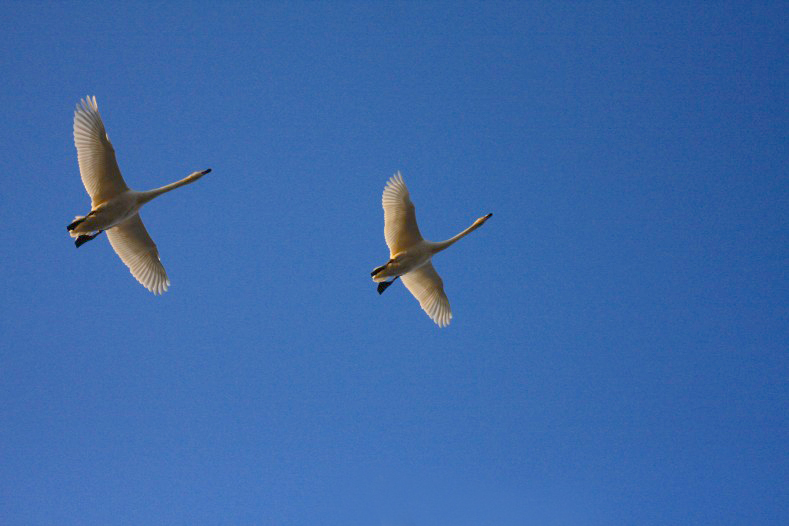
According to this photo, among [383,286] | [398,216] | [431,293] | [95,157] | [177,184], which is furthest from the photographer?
[431,293]

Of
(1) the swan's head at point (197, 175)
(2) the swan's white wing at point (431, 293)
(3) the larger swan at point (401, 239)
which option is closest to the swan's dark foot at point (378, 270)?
(3) the larger swan at point (401, 239)

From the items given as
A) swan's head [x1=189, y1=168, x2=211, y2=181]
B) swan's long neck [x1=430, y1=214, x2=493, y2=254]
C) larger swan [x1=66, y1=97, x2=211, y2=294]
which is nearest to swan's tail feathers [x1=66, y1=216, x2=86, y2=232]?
larger swan [x1=66, y1=97, x2=211, y2=294]

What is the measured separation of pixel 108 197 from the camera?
2459cm

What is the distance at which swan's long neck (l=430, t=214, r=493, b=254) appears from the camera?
2700cm

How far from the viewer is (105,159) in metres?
24.1

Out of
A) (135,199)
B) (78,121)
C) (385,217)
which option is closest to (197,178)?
(135,199)

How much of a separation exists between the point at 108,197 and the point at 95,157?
114cm

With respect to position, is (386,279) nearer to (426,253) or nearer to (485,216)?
(426,253)

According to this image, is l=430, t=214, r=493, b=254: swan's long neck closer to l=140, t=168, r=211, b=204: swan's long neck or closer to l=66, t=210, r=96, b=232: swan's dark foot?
l=140, t=168, r=211, b=204: swan's long neck

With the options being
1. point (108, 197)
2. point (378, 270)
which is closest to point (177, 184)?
point (108, 197)

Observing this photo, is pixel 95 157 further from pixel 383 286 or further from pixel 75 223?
pixel 383 286

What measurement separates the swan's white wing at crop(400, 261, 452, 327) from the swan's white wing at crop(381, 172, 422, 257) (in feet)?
5.72

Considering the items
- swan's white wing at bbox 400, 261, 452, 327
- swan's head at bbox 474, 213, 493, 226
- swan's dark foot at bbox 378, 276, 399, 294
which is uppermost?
swan's head at bbox 474, 213, 493, 226

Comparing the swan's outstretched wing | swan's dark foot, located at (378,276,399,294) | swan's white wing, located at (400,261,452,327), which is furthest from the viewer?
swan's white wing, located at (400,261,452,327)
